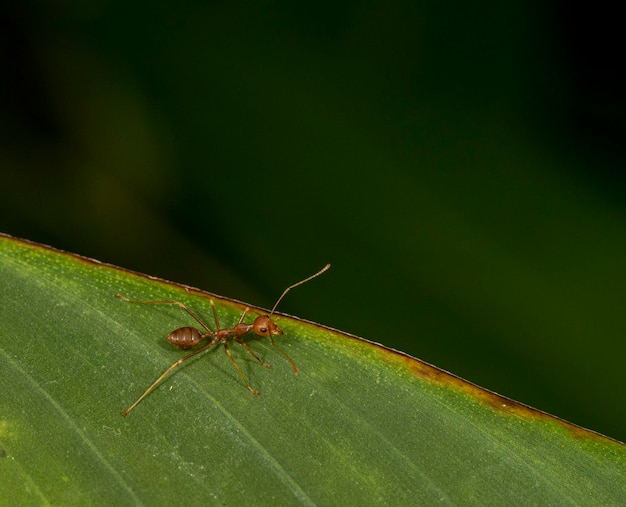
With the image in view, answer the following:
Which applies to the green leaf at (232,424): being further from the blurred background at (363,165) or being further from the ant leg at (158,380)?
the blurred background at (363,165)

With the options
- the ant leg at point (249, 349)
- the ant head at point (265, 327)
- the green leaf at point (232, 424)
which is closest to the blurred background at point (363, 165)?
the ant head at point (265, 327)

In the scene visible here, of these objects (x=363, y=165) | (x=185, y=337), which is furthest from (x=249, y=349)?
(x=363, y=165)

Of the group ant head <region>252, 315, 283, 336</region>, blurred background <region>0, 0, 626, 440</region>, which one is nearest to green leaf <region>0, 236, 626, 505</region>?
ant head <region>252, 315, 283, 336</region>

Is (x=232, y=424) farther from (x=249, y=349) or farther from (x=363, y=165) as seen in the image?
(x=363, y=165)

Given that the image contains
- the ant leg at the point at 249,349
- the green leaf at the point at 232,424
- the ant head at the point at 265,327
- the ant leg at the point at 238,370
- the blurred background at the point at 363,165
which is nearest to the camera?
the green leaf at the point at 232,424

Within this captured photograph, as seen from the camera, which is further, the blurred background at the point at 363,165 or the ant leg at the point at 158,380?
the blurred background at the point at 363,165

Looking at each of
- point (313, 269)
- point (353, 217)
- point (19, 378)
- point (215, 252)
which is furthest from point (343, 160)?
point (19, 378)

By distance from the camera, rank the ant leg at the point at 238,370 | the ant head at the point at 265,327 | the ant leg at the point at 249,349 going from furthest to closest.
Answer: the ant head at the point at 265,327, the ant leg at the point at 249,349, the ant leg at the point at 238,370

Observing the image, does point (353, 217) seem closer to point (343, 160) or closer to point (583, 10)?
point (343, 160)
